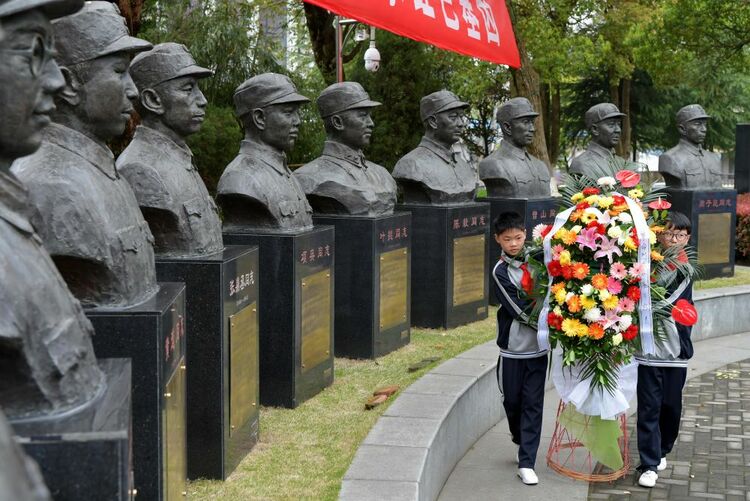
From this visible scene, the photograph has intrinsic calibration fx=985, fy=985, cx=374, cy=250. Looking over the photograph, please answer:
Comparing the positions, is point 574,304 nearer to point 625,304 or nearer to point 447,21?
point 625,304

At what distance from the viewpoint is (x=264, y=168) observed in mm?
6699

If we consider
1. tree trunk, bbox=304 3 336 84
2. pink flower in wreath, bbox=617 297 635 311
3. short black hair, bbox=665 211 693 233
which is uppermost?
tree trunk, bbox=304 3 336 84

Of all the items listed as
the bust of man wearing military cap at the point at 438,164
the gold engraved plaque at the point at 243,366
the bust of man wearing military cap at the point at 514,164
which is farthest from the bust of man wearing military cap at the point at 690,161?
the gold engraved plaque at the point at 243,366

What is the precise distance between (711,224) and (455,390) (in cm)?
694

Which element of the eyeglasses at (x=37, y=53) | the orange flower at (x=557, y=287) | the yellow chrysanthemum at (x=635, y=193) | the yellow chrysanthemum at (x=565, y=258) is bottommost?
the orange flower at (x=557, y=287)

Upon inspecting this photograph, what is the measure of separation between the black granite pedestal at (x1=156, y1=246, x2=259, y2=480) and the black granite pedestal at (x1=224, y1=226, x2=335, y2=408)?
1154mm

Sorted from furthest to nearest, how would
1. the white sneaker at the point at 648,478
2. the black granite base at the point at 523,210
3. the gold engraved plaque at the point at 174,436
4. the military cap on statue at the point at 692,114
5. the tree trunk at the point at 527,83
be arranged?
the tree trunk at the point at 527,83 < the military cap on statue at the point at 692,114 < the black granite base at the point at 523,210 < the white sneaker at the point at 648,478 < the gold engraved plaque at the point at 174,436

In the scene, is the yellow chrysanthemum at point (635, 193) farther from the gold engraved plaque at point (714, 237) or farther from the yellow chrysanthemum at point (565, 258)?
the gold engraved plaque at point (714, 237)

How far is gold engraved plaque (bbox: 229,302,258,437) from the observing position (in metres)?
5.24

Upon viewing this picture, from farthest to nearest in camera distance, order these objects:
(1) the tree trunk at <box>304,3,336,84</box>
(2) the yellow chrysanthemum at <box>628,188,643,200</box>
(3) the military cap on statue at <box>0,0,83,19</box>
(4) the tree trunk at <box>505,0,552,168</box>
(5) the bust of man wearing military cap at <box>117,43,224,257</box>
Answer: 1. (4) the tree trunk at <box>505,0,552,168</box>
2. (1) the tree trunk at <box>304,3,336,84</box>
3. (2) the yellow chrysanthemum at <box>628,188,643,200</box>
4. (5) the bust of man wearing military cap at <box>117,43,224,257</box>
5. (3) the military cap on statue at <box>0,0,83,19</box>

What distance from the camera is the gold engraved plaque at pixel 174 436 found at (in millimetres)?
3902

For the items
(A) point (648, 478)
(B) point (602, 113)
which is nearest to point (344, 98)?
(A) point (648, 478)

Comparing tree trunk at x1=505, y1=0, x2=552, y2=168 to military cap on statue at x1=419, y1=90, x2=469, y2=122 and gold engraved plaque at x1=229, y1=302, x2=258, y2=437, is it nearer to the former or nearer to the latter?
military cap on statue at x1=419, y1=90, x2=469, y2=122

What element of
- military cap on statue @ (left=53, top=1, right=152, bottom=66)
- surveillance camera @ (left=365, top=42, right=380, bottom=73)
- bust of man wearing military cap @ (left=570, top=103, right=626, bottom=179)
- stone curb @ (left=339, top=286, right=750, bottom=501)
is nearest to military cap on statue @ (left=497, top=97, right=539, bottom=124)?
bust of man wearing military cap @ (left=570, top=103, right=626, bottom=179)
